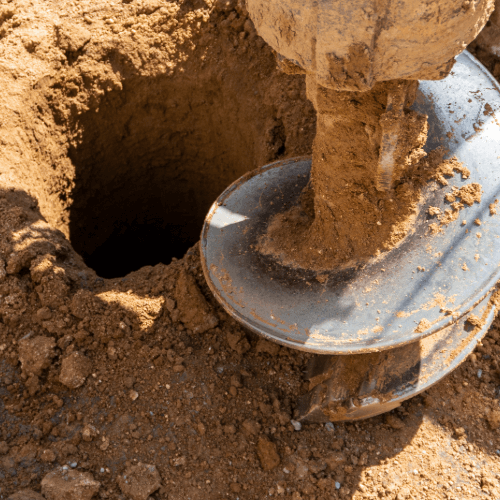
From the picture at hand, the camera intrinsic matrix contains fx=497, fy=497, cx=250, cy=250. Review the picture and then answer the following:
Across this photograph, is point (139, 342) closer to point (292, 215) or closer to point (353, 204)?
point (292, 215)

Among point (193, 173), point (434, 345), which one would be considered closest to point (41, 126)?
point (193, 173)

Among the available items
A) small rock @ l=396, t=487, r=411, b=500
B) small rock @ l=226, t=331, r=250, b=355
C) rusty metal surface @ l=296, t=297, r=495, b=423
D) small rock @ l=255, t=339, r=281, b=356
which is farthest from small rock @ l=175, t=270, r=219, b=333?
small rock @ l=396, t=487, r=411, b=500

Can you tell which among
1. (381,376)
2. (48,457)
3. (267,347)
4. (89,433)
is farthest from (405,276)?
(48,457)

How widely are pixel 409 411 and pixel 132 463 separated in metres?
1.62

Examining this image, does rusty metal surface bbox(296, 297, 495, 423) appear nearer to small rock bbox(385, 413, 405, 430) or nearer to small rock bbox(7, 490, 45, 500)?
small rock bbox(385, 413, 405, 430)

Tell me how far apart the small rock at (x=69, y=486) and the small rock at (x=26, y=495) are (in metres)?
0.04

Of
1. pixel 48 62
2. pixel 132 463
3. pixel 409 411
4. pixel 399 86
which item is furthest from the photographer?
pixel 48 62

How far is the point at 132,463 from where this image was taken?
266 cm

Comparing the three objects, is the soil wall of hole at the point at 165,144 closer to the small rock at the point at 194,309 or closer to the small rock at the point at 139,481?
the small rock at the point at 194,309

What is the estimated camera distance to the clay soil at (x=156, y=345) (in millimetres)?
2703

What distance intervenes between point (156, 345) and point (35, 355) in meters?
0.70

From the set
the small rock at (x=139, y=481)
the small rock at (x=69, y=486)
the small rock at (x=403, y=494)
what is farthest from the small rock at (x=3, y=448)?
the small rock at (x=403, y=494)

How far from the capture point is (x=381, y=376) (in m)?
2.72

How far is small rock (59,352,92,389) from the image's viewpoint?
2.88 meters
